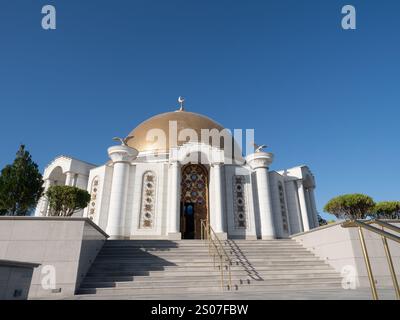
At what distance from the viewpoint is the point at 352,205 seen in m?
16.2

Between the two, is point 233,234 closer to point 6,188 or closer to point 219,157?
point 219,157

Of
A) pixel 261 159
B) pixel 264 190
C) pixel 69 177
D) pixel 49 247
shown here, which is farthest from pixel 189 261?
pixel 69 177

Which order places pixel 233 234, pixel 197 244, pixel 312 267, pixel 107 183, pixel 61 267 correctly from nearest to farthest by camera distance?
pixel 61 267 < pixel 312 267 < pixel 197 244 < pixel 233 234 < pixel 107 183

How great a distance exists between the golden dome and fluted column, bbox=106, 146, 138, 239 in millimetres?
4463

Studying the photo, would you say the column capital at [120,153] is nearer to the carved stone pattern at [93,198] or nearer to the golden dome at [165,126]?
the carved stone pattern at [93,198]

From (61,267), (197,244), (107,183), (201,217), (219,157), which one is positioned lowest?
(61,267)

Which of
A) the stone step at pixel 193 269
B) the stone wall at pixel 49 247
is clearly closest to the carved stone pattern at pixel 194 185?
the stone step at pixel 193 269

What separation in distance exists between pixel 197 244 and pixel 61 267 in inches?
239

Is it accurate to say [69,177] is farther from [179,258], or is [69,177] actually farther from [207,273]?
[207,273]

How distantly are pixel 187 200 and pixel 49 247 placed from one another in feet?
35.4

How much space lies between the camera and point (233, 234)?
1698 centimetres

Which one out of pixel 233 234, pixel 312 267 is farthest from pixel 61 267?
pixel 233 234

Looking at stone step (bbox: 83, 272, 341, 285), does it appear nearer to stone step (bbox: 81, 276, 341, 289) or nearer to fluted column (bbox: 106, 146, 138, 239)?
stone step (bbox: 81, 276, 341, 289)

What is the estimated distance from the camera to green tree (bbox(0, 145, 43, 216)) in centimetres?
1143
